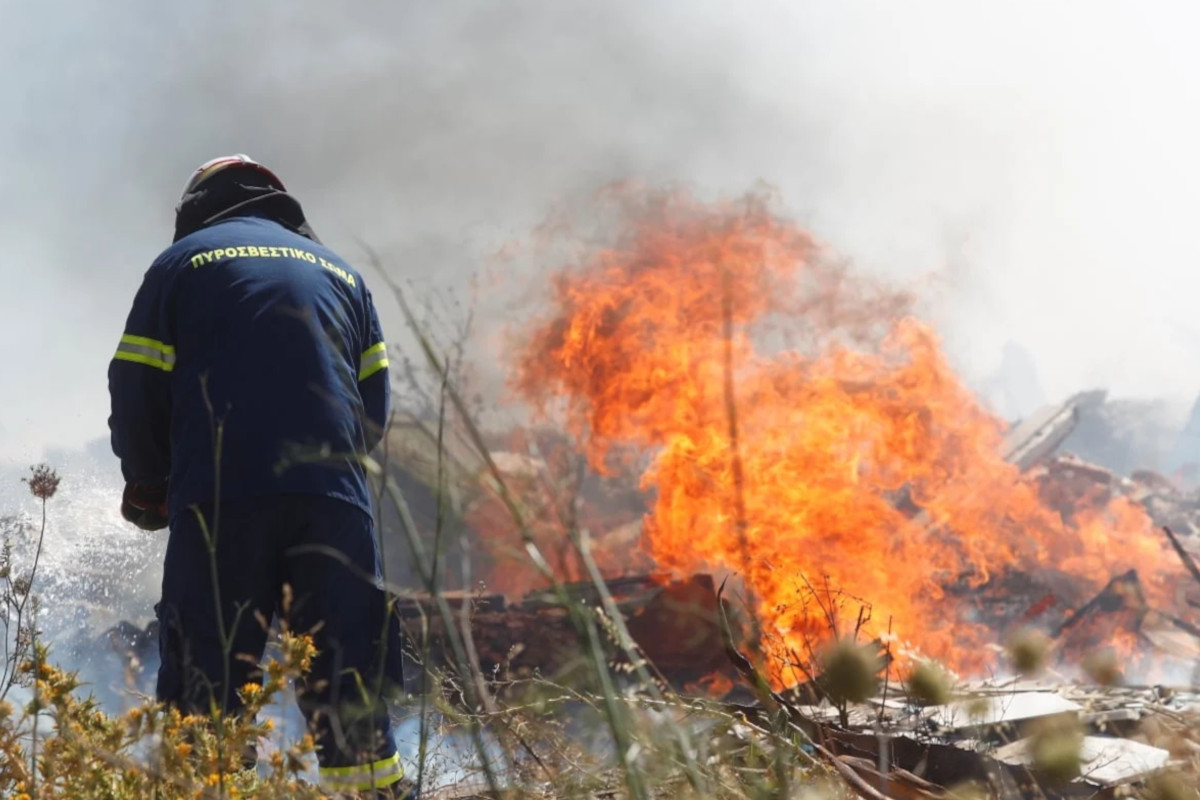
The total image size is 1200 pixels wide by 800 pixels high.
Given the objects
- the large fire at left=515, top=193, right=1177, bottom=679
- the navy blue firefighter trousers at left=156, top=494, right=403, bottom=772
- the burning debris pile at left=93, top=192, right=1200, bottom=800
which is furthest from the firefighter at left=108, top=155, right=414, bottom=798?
the large fire at left=515, top=193, right=1177, bottom=679

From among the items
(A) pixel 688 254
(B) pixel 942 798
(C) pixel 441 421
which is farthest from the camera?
(A) pixel 688 254

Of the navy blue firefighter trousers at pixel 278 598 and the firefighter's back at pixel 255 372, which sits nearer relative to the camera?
the navy blue firefighter trousers at pixel 278 598

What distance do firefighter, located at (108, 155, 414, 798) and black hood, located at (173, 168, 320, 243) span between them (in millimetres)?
Result: 301

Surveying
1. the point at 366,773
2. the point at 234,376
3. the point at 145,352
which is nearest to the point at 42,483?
the point at 145,352

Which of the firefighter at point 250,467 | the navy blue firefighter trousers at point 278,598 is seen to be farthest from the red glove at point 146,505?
the navy blue firefighter trousers at point 278,598

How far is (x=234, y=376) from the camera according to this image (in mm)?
2740

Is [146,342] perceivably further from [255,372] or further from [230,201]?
[230,201]

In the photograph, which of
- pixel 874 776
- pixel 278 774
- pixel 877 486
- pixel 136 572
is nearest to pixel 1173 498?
A: pixel 877 486

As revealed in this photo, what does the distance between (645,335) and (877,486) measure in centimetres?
285

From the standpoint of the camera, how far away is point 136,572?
10648 mm

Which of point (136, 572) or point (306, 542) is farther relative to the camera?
point (136, 572)

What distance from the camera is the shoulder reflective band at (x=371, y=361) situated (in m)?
3.22

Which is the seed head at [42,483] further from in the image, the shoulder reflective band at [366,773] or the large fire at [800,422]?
the large fire at [800,422]

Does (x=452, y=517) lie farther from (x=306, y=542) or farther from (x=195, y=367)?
(x=195, y=367)
